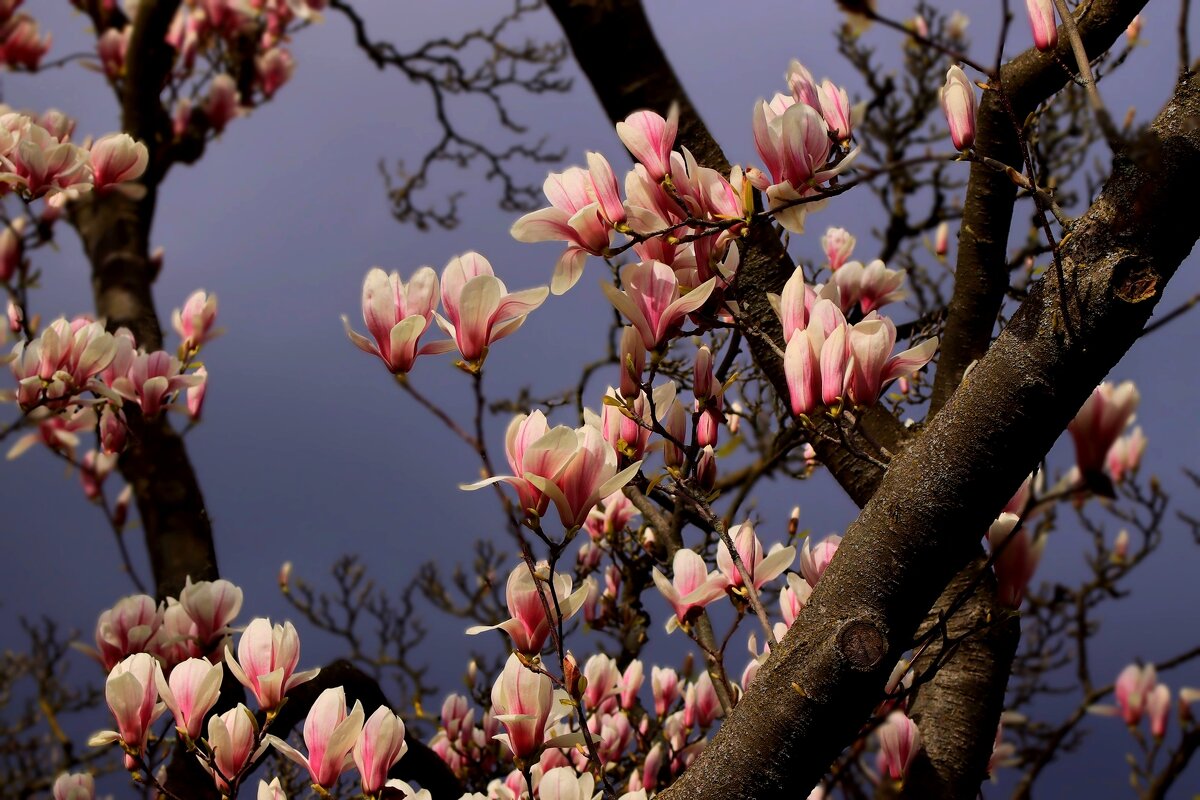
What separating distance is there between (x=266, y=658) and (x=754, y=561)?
0.68 m

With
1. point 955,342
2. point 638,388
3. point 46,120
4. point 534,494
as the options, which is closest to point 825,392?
point 638,388

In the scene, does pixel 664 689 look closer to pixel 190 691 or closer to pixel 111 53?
pixel 190 691

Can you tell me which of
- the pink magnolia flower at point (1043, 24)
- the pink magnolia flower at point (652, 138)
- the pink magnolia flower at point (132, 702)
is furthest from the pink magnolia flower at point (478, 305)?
the pink magnolia flower at point (1043, 24)

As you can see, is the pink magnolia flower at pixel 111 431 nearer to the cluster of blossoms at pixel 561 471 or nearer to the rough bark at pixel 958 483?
the cluster of blossoms at pixel 561 471

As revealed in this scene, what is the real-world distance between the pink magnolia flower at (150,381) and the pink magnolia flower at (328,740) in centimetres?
99

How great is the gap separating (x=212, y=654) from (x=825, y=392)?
122 centimetres

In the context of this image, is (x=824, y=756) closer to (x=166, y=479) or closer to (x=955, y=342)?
(x=955, y=342)

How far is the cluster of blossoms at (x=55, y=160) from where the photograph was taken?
6.08ft

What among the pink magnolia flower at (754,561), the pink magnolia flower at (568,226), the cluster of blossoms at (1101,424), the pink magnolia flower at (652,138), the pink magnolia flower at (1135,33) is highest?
the pink magnolia flower at (1135,33)

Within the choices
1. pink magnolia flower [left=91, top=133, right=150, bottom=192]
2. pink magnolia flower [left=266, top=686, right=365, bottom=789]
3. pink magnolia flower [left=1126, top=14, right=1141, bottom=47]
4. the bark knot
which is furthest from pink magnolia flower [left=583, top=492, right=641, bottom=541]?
pink magnolia flower [left=1126, top=14, right=1141, bottom=47]

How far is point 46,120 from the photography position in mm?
2033

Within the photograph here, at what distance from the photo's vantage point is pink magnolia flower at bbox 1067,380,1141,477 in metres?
0.90

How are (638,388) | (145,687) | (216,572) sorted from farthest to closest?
(216,572)
(145,687)
(638,388)

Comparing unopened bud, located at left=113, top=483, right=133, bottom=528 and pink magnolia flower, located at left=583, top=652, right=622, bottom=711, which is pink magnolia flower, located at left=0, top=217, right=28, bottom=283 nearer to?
unopened bud, located at left=113, top=483, right=133, bottom=528
